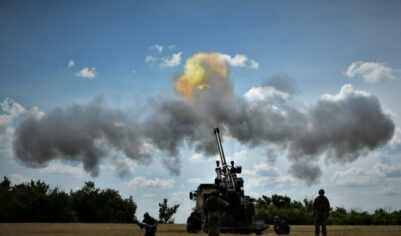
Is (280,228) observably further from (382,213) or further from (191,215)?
(382,213)

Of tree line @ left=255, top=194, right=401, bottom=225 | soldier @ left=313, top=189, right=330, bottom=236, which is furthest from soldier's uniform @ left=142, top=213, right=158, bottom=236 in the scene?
tree line @ left=255, top=194, right=401, bottom=225

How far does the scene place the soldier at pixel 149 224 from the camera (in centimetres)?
1362

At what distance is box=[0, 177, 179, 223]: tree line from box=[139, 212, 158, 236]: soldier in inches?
1347

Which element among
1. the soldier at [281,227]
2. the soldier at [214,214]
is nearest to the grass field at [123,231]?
the soldier at [281,227]

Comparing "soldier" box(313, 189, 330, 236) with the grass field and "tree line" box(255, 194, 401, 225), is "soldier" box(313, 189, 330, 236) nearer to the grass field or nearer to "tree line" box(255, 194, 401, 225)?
the grass field

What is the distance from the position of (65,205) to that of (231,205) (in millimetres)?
28753

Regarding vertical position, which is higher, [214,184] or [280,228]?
[214,184]

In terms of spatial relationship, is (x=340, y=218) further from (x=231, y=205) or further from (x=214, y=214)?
(x=214, y=214)

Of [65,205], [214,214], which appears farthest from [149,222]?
[65,205]

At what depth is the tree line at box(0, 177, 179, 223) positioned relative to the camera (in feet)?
145

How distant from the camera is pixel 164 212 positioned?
5834cm

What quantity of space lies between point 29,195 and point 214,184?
2840 cm

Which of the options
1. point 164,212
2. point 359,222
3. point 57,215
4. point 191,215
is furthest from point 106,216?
point 191,215

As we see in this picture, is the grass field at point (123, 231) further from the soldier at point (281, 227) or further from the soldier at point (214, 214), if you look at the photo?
the soldier at point (214, 214)
